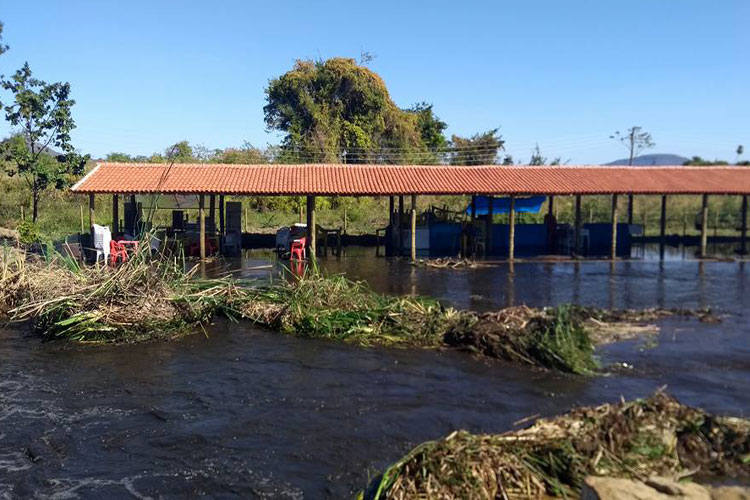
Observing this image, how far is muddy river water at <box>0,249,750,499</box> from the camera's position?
21.1 feet

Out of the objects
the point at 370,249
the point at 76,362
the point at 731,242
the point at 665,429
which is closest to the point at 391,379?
the point at 665,429

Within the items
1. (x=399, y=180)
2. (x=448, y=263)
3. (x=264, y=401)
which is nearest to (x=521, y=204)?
(x=399, y=180)

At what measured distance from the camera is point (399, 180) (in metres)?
23.1

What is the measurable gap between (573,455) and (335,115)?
3709cm

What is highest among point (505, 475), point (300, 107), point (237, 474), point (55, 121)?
point (300, 107)

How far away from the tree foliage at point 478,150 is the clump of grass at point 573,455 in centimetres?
3853

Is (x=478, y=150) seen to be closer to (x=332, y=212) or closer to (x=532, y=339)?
(x=332, y=212)

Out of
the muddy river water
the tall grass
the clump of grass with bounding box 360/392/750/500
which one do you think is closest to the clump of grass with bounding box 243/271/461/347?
the tall grass

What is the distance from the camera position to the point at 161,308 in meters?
11.5

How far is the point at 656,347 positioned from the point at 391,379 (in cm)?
462

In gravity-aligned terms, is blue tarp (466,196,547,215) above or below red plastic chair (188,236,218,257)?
above

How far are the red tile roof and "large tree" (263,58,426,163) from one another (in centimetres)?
1575

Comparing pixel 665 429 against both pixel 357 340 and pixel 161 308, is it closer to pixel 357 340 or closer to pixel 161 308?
pixel 357 340

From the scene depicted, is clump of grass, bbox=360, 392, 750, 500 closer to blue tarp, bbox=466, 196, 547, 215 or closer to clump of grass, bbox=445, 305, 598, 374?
clump of grass, bbox=445, 305, 598, 374
